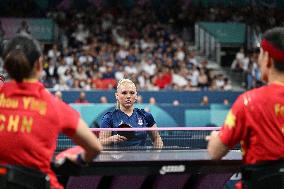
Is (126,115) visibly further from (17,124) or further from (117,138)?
(17,124)

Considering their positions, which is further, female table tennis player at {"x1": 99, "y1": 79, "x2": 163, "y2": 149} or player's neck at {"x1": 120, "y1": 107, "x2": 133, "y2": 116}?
player's neck at {"x1": 120, "y1": 107, "x2": 133, "y2": 116}

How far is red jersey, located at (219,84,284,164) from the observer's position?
301 cm

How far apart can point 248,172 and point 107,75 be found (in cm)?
1521

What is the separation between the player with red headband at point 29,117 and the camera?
2.83 metres

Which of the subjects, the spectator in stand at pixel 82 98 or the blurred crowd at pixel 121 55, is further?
the blurred crowd at pixel 121 55

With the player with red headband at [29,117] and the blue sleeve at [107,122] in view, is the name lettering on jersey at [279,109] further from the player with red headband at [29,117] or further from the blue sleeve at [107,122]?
the blue sleeve at [107,122]

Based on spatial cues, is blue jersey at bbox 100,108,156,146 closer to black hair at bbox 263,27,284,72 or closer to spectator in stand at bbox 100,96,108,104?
black hair at bbox 263,27,284,72

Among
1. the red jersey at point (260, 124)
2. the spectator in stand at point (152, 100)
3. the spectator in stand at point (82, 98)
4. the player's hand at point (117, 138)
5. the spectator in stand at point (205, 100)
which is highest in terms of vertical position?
the red jersey at point (260, 124)

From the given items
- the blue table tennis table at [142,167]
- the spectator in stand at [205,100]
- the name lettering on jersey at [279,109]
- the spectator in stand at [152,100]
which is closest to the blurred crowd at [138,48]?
the spectator in stand at [152,100]

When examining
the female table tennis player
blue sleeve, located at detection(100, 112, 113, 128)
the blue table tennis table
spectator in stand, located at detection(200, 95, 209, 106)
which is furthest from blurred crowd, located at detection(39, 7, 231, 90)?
the blue table tennis table

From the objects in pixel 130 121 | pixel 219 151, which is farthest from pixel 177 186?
pixel 219 151

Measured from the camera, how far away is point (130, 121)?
19.0ft

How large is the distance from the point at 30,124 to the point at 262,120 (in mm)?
1249

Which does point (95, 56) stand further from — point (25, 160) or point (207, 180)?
point (25, 160)
